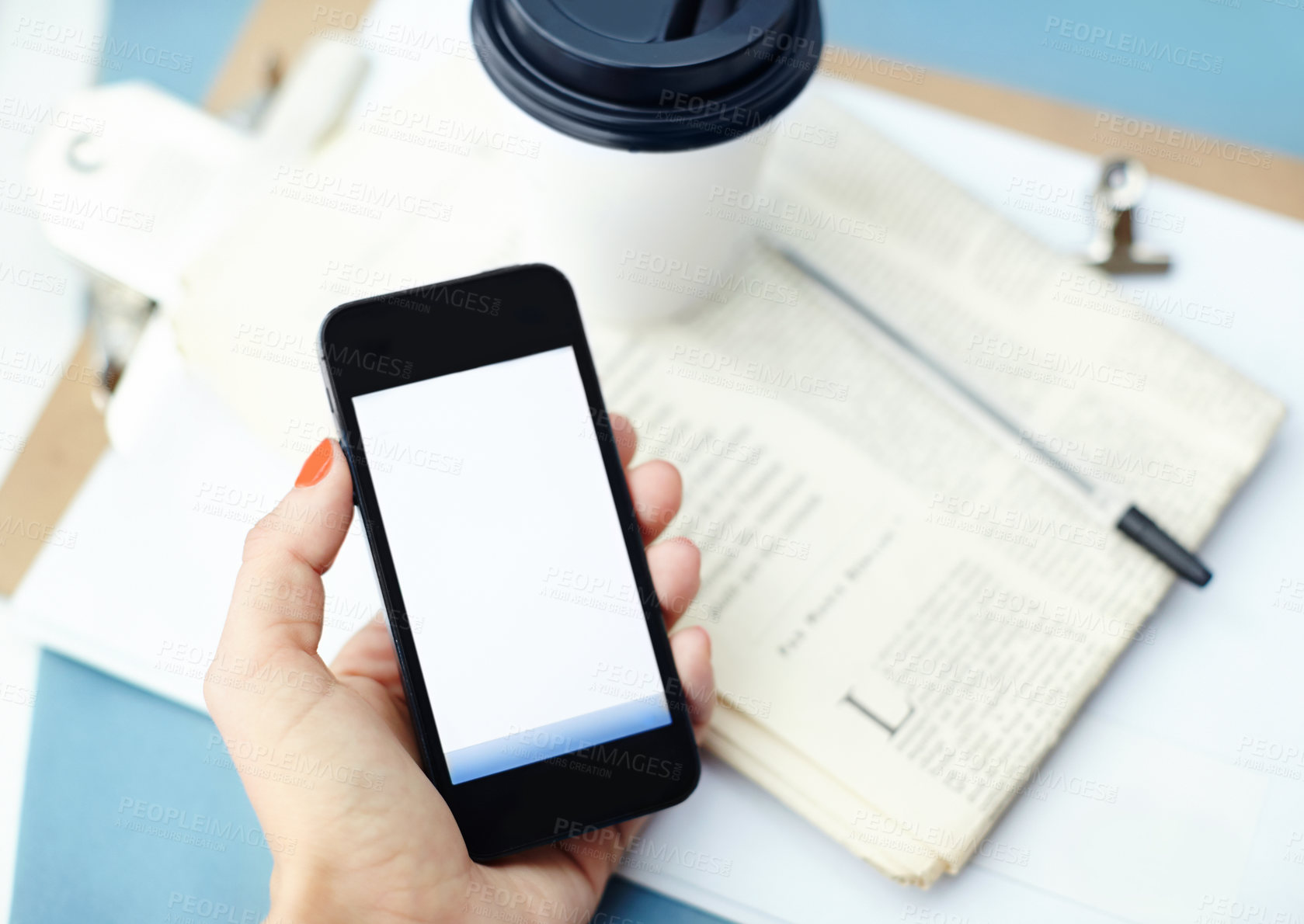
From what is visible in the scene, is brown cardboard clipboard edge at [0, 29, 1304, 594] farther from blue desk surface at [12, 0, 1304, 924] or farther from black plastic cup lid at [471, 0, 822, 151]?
black plastic cup lid at [471, 0, 822, 151]

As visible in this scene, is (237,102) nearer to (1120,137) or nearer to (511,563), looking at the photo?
(511,563)

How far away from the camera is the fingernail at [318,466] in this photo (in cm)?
41

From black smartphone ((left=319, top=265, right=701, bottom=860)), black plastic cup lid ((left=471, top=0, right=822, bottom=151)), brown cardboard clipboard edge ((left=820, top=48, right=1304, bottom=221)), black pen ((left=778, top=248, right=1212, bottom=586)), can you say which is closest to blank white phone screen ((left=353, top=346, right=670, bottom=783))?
black smartphone ((left=319, top=265, right=701, bottom=860))

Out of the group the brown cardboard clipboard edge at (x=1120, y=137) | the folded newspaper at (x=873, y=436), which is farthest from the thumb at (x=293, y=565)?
the brown cardboard clipboard edge at (x=1120, y=137)

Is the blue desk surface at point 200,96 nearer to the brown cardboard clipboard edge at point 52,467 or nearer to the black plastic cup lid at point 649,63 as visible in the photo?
the brown cardboard clipboard edge at point 52,467

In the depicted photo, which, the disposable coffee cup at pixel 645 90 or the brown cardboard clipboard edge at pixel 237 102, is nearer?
the disposable coffee cup at pixel 645 90

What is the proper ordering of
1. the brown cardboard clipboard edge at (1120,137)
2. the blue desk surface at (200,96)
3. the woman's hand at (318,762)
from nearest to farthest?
the woman's hand at (318,762)
the blue desk surface at (200,96)
the brown cardboard clipboard edge at (1120,137)

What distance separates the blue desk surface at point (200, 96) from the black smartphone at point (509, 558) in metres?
0.11

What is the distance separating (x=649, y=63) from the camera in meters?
0.41

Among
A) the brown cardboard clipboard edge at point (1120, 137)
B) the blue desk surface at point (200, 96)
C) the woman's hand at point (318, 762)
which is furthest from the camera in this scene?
the brown cardboard clipboard edge at point (1120, 137)

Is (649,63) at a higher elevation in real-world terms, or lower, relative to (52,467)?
higher

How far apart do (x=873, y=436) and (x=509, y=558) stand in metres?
0.23

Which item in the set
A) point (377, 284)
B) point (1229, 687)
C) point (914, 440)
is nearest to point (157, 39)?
point (377, 284)

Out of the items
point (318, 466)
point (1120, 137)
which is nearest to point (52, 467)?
point (318, 466)
